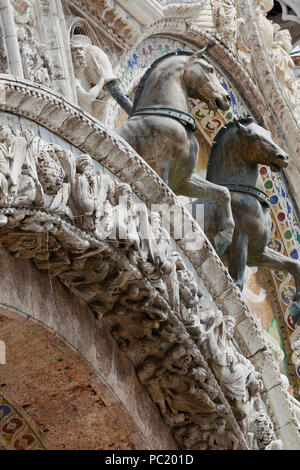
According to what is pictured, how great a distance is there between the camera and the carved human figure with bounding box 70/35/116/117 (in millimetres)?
7688

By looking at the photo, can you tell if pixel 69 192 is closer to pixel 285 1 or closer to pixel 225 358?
pixel 225 358

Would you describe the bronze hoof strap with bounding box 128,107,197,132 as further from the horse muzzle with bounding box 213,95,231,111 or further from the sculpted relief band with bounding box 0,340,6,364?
the sculpted relief band with bounding box 0,340,6,364

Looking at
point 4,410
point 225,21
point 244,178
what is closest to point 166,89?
point 244,178

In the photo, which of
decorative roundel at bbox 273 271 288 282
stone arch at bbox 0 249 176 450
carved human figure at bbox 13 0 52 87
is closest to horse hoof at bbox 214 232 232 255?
stone arch at bbox 0 249 176 450

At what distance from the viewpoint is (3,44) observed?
22.3 feet

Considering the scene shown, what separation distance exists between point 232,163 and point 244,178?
124mm

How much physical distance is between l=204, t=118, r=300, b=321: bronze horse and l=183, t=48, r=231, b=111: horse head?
2.19 feet

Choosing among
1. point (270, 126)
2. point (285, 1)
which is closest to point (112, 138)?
point (270, 126)

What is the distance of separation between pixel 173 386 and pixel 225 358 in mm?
299

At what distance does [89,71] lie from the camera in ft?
25.7

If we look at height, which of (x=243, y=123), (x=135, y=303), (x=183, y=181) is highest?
(x=243, y=123)

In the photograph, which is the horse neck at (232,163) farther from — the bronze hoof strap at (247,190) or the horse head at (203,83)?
the horse head at (203,83)

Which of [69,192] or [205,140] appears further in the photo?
[205,140]

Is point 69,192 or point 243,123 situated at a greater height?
point 243,123
